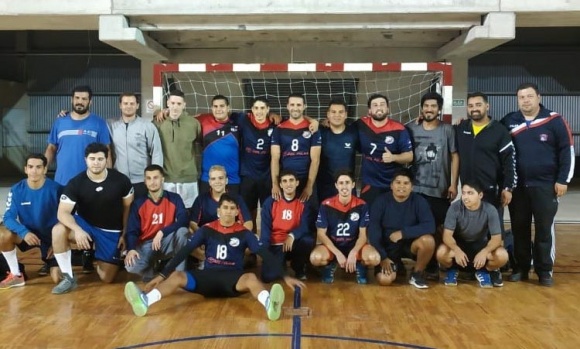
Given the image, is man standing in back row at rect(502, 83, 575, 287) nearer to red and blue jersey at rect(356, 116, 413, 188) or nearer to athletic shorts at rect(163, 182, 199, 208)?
red and blue jersey at rect(356, 116, 413, 188)

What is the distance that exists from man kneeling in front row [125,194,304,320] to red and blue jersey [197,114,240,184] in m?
0.95

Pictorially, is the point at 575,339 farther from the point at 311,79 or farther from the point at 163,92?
the point at 311,79

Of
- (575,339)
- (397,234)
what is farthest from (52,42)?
(575,339)

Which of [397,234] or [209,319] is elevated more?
[397,234]

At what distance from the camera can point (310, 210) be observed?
530 centimetres

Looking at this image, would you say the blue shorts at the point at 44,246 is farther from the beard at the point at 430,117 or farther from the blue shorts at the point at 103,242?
the beard at the point at 430,117

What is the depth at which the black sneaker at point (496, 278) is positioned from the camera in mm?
5000

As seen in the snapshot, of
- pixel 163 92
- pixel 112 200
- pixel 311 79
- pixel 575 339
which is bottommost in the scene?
pixel 575 339

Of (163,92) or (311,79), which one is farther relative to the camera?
(311,79)

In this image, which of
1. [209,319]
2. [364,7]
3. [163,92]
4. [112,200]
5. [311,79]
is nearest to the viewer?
[209,319]

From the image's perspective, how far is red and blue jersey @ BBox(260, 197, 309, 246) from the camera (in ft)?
17.0

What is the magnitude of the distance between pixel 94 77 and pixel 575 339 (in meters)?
14.9

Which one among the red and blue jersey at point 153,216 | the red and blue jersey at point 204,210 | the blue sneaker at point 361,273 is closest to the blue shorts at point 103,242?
the red and blue jersey at point 153,216

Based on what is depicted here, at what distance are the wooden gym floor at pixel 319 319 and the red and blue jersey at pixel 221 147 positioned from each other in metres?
1.36
